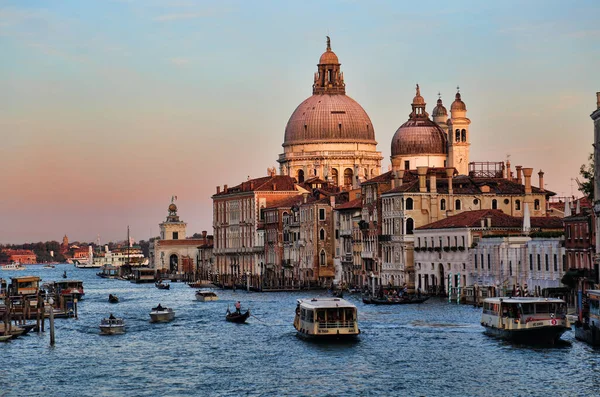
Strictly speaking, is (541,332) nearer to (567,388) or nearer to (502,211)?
(567,388)

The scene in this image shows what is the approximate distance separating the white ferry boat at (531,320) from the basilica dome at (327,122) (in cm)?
10207

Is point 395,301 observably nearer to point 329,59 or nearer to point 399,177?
point 399,177

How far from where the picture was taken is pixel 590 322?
2178 inches

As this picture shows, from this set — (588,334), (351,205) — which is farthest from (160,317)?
(351,205)

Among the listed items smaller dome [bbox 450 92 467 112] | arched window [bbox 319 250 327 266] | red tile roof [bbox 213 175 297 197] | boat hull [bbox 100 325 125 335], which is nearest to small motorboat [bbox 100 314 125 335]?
boat hull [bbox 100 325 125 335]

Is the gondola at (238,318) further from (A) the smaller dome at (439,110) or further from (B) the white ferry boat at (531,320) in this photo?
(A) the smaller dome at (439,110)

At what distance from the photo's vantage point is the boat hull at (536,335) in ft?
185

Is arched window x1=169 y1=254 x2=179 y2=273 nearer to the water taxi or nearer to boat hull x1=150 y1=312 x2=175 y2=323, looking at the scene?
boat hull x1=150 y1=312 x2=175 y2=323

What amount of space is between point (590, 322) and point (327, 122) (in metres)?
107

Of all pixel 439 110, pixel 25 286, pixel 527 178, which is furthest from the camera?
pixel 439 110

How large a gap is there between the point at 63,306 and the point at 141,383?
34.1m

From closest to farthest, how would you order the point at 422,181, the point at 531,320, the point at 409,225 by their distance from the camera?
the point at 531,320, the point at 409,225, the point at 422,181

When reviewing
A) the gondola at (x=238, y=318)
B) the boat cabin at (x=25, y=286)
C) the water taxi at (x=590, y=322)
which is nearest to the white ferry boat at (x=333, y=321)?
the water taxi at (x=590, y=322)

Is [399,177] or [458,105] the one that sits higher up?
[458,105]
